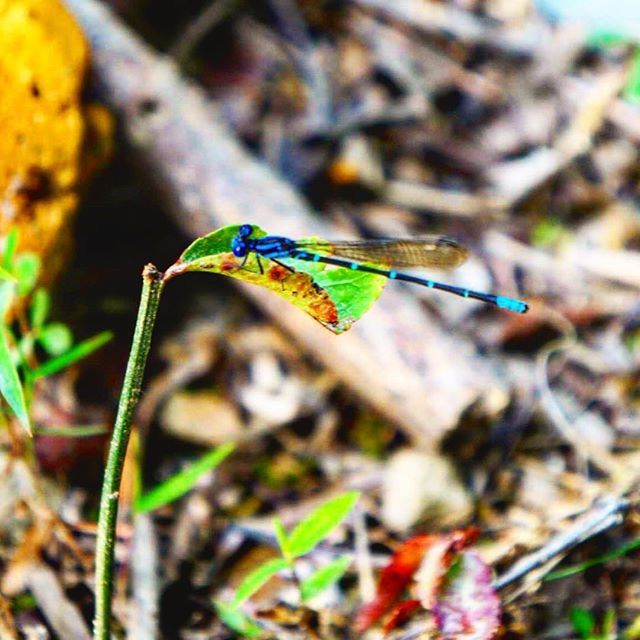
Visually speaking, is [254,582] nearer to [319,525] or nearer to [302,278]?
[319,525]

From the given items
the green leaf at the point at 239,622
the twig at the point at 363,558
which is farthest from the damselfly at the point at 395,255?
the green leaf at the point at 239,622

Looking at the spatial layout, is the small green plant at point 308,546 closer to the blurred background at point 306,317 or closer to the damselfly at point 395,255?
the blurred background at point 306,317

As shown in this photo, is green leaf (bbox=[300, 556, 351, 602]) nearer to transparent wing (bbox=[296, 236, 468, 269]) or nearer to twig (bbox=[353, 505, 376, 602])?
twig (bbox=[353, 505, 376, 602])

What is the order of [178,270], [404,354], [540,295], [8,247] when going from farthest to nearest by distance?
[540,295] → [404,354] → [8,247] → [178,270]

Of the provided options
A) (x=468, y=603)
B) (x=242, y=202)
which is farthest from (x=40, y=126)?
(x=468, y=603)

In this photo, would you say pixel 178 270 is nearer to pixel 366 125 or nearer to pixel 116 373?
pixel 116 373

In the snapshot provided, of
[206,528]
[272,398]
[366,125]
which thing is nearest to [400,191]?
[366,125]
